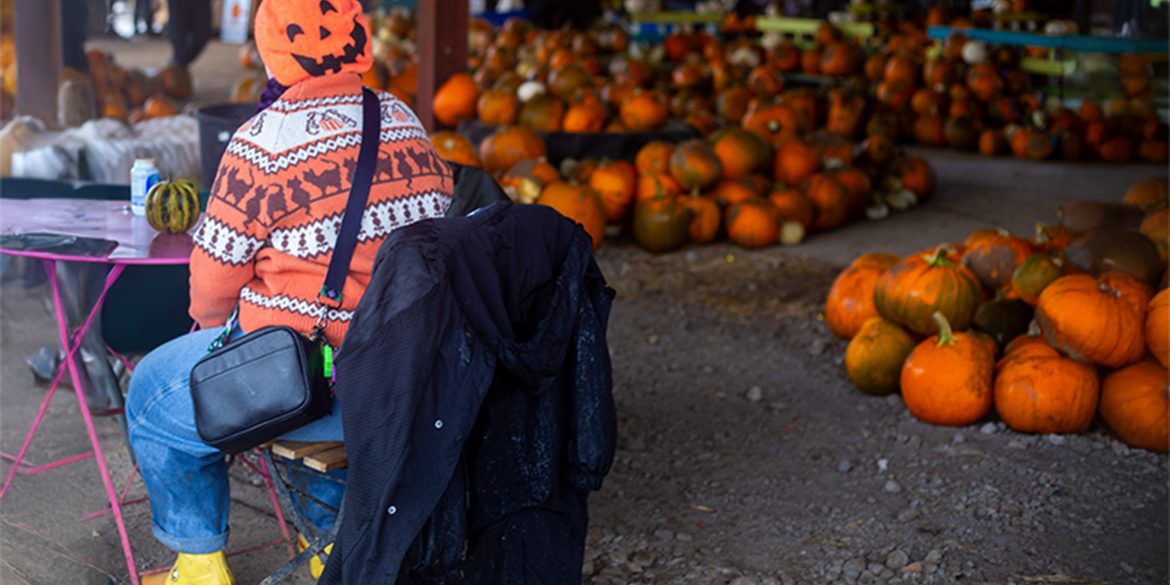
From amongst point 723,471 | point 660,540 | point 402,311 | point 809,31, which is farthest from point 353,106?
point 809,31

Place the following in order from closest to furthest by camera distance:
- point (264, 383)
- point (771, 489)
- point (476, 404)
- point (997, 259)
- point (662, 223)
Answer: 1. point (476, 404)
2. point (264, 383)
3. point (771, 489)
4. point (997, 259)
5. point (662, 223)

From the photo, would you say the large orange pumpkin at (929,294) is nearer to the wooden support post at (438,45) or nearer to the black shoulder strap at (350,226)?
the black shoulder strap at (350,226)

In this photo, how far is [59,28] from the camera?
836cm

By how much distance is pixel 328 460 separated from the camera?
9.44 ft

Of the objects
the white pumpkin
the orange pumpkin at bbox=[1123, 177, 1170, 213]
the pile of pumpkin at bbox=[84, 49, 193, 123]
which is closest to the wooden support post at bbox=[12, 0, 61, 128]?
the pile of pumpkin at bbox=[84, 49, 193, 123]

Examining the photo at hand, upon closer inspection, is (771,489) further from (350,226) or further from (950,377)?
(350,226)

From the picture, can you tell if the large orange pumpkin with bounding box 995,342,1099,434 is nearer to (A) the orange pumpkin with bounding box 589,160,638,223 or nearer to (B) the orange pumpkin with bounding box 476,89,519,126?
(A) the orange pumpkin with bounding box 589,160,638,223

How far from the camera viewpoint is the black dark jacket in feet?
8.40

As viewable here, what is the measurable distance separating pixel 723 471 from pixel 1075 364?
136cm

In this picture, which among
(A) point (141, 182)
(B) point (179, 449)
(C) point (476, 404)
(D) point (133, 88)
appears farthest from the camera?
(D) point (133, 88)

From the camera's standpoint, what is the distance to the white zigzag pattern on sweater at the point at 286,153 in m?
2.81

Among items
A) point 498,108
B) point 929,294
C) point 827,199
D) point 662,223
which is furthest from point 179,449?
point 498,108

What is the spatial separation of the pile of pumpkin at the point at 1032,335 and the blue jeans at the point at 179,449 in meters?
2.65

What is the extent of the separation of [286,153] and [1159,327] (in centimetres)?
314
